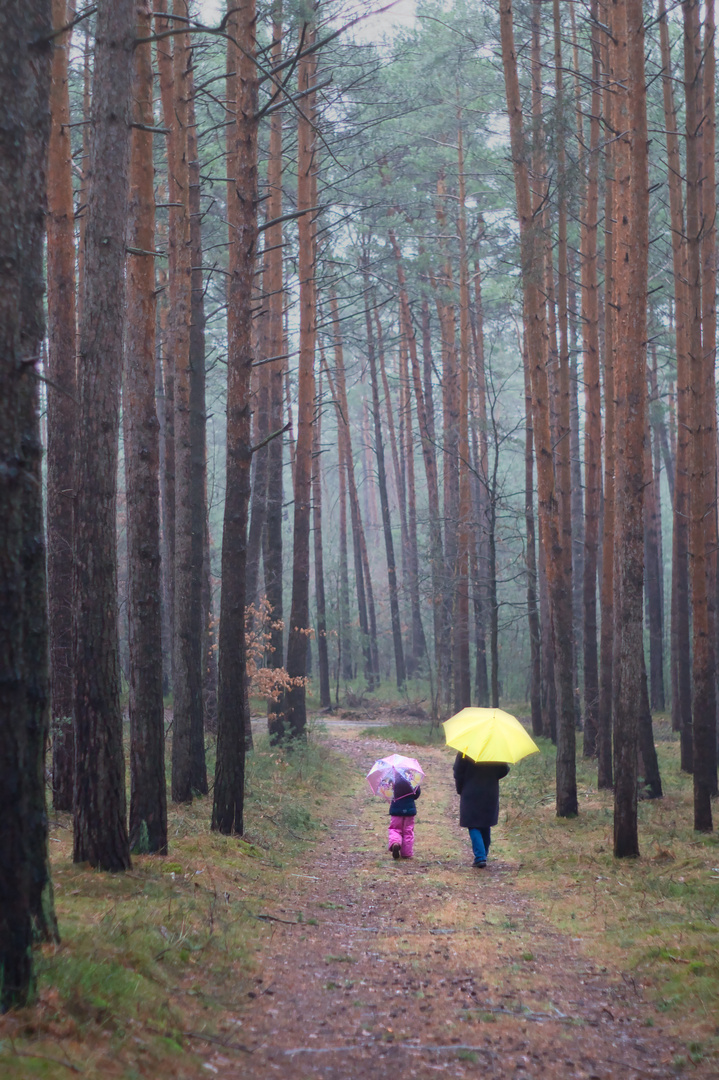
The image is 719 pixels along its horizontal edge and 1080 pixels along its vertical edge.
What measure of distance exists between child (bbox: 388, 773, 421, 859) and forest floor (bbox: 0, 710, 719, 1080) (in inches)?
11.3

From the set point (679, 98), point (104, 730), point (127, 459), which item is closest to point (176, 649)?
point (127, 459)

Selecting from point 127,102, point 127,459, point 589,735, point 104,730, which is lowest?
point 589,735

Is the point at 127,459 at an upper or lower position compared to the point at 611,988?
upper

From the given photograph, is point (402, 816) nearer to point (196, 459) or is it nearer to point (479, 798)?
point (479, 798)

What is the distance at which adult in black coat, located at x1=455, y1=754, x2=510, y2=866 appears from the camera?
9383 mm

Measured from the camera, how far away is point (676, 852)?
30.1 ft

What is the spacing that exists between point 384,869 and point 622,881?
2.53 m

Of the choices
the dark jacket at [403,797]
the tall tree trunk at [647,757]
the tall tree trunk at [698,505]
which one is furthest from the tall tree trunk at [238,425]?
the tall tree trunk at [647,757]

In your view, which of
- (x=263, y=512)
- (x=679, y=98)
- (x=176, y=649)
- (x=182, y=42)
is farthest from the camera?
(x=679, y=98)

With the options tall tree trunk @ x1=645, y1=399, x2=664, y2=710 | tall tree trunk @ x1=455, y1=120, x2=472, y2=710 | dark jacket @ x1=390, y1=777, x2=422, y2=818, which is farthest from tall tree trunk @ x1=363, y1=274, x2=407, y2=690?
dark jacket @ x1=390, y1=777, x2=422, y2=818

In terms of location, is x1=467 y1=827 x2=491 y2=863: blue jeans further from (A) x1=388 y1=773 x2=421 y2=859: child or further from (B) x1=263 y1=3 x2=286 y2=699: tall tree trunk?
(B) x1=263 y1=3 x2=286 y2=699: tall tree trunk

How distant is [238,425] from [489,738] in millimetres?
4332

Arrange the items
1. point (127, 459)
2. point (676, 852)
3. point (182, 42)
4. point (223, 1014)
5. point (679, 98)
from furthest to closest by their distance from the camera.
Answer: point (679, 98) < point (182, 42) < point (676, 852) < point (127, 459) < point (223, 1014)

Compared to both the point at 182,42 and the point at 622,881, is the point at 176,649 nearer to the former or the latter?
the point at 622,881
